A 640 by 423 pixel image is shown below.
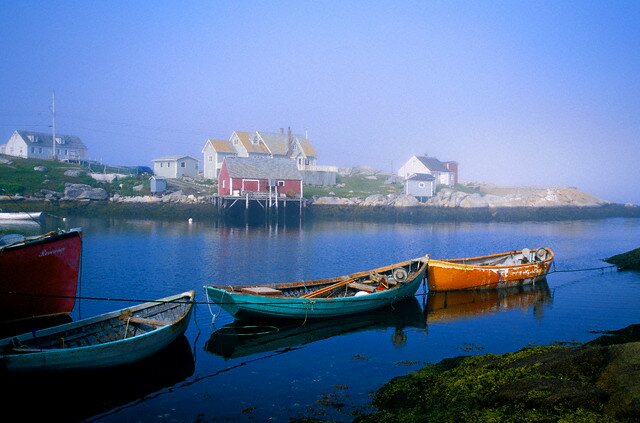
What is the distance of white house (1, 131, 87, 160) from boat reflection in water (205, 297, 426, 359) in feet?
258

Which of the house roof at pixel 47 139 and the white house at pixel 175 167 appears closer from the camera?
the white house at pixel 175 167

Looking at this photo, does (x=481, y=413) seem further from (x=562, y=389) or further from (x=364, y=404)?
(x=364, y=404)

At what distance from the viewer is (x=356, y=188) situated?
84.8m

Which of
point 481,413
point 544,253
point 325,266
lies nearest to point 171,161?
point 325,266

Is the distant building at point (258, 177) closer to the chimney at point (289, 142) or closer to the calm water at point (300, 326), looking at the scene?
the chimney at point (289, 142)

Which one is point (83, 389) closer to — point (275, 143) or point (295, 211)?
point (295, 211)

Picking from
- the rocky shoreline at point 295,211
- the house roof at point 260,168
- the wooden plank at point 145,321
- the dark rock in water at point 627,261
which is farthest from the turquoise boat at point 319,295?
the house roof at point 260,168

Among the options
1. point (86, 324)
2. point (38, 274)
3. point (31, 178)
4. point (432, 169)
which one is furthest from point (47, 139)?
point (86, 324)

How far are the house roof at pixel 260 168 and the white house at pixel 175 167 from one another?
16646 millimetres

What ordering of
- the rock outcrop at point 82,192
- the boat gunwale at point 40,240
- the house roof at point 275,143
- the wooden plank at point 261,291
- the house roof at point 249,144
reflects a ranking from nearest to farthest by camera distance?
the boat gunwale at point 40,240 → the wooden plank at point 261,291 → the rock outcrop at point 82,192 → the house roof at point 249,144 → the house roof at point 275,143

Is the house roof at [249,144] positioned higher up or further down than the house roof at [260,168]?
higher up

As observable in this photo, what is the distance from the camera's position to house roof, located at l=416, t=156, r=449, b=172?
94.4 m

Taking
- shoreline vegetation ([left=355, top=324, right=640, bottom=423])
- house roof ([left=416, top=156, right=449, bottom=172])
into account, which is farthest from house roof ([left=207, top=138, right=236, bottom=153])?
shoreline vegetation ([left=355, top=324, right=640, bottom=423])

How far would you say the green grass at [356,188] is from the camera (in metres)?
77.4
